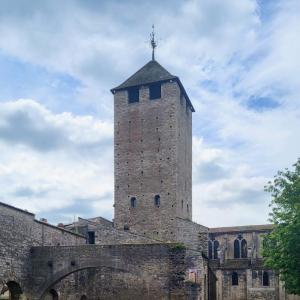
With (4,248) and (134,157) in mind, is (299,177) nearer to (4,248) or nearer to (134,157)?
(4,248)

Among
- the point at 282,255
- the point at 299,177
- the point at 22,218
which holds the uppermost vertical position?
the point at 299,177

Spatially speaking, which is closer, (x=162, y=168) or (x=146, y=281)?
(x=146, y=281)

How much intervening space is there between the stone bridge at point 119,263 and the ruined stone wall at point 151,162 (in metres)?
13.0

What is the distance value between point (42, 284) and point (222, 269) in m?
26.2

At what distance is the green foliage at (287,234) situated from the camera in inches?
881

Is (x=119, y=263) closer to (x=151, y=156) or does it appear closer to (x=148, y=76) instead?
(x=151, y=156)

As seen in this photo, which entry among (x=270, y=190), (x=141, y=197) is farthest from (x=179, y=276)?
(x=141, y=197)

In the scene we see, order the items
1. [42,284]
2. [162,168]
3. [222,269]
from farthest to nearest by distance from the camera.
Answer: [222,269] → [162,168] → [42,284]

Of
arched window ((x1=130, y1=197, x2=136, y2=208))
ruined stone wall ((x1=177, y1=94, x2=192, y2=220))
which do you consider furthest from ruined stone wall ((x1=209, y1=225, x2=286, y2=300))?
arched window ((x1=130, y1=197, x2=136, y2=208))

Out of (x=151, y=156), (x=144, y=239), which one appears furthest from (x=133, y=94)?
(x=144, y=239)

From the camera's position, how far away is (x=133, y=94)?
4178 cm

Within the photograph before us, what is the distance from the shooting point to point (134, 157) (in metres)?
40.2

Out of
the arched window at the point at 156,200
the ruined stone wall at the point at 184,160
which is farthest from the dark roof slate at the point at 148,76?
the arched window at the point at 156,200

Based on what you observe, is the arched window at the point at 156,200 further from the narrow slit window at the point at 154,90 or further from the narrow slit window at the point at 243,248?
the narrow slit window at the point at 243,248
